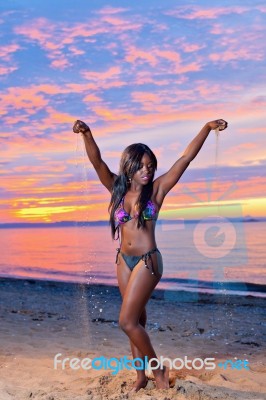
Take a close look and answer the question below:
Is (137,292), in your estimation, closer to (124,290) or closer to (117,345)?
(124,290)

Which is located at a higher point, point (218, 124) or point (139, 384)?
point (218, 124)

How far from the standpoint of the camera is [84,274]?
20422 mm

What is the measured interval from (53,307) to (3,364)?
4.81 meters

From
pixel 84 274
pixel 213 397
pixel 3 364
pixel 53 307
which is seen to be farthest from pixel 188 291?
pixel 213 397

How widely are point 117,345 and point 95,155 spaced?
3.21 meters

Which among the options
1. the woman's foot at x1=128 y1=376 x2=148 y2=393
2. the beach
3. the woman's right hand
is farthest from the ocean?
the woman's right hand

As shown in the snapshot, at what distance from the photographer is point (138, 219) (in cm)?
489

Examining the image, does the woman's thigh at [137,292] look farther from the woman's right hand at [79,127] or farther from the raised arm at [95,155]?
the woman's right hand at [79,127]

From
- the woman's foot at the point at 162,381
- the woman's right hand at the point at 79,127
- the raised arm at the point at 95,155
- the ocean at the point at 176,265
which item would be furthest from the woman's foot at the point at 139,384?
the ocean at the point at 176,265

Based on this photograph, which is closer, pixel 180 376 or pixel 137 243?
pixel 137 243

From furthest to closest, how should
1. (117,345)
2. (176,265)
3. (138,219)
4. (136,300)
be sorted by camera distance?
1. (176,265)
2. (117,345)
3. (138,219)
4. (136,300)

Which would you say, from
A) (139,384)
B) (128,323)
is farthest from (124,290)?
(139,384)

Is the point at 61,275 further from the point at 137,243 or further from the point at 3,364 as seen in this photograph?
the point at 137,243

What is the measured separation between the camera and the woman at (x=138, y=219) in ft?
15.8
